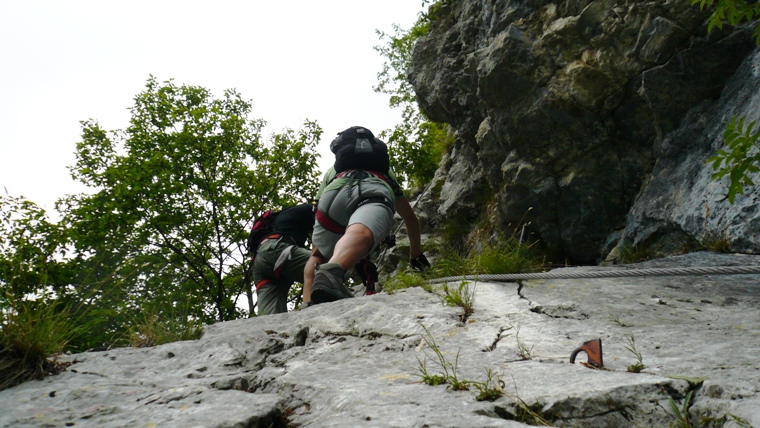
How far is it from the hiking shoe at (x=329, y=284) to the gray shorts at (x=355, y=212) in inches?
17.4

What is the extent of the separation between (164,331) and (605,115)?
5540mm

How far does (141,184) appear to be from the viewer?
1909cm

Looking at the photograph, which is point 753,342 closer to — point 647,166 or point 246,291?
point 647,166

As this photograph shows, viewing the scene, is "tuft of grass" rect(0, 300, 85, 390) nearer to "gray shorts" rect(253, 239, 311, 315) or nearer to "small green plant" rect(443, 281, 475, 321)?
"small green plant" rect(443, 281, 475, 321)

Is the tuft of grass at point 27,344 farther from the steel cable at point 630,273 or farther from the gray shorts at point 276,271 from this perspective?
the gray shorts at point 276,271

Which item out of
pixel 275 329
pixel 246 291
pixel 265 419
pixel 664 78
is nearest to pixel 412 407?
pixel 265 419

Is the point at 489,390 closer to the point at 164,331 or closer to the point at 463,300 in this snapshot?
the point at 463,300

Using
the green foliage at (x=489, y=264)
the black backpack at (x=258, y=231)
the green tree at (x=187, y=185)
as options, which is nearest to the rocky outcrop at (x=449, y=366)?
the green foliage at (x=489, y=264)

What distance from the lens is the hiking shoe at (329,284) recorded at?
402cm

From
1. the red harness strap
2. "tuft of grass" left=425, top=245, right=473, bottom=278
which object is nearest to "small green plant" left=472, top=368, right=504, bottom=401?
"tuft of grass" left=425, top=245, right=473, bottom=278

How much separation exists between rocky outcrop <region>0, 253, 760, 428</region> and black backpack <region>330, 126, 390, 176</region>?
5.21 feet

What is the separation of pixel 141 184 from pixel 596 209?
56.3 feet

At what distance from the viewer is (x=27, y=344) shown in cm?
261

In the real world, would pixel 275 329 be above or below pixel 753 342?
above
